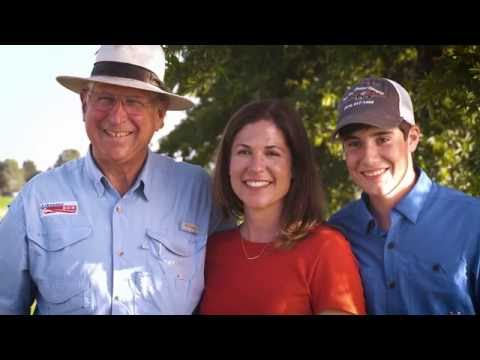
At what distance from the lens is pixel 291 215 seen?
2834 millimetres

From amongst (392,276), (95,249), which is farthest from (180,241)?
(392,276)

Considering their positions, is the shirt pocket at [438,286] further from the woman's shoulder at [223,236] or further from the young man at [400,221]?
the woman's shoulder at [223,236]

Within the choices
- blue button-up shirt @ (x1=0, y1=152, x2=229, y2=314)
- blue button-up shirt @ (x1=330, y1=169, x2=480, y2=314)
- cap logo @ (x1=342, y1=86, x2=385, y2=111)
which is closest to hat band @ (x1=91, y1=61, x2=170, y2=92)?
blue button-up shirt @ (x1=0, y1=152, x2=229, y2=314)

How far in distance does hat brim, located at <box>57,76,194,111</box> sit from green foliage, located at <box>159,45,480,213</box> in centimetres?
44

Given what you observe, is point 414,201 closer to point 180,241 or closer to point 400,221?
point 400,221

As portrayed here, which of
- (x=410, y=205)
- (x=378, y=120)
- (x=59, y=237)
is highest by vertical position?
(x=378, y=120)

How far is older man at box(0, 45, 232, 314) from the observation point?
106 inches

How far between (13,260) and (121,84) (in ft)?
3.12

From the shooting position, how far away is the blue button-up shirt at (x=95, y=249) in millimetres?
2689

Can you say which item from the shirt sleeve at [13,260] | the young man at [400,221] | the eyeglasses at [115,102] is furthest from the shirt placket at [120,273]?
the young man at [400,221]

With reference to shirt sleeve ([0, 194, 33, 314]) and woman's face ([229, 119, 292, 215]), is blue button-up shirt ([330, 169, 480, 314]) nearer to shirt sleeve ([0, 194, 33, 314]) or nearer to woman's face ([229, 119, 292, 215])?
woman's face ([229, 119, 292, 215])

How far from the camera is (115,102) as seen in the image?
9.56 ft
